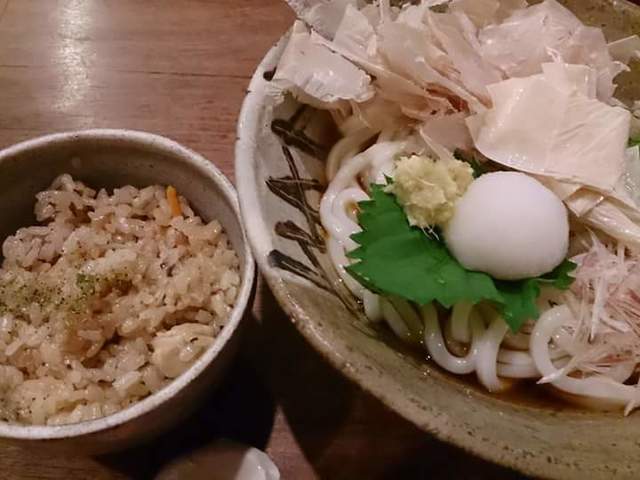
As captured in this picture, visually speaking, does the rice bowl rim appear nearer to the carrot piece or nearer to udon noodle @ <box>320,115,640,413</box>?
the carrot piece

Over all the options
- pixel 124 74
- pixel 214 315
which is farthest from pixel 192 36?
pixel 214 315

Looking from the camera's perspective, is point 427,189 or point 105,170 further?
point 105,170

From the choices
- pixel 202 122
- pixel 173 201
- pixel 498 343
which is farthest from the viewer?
pixel 202 122

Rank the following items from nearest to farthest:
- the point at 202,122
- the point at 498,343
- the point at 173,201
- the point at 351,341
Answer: the point at 351,341, the point at 498,343, the point at 173,201, the point at 202,122

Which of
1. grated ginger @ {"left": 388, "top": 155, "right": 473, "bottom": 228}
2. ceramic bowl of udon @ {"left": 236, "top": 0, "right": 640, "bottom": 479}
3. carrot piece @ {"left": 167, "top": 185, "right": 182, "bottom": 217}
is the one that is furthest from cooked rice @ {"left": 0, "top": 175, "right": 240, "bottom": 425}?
grated ginger @ {"left": 388, "top": 155, "right": 473, "bottom": 228}

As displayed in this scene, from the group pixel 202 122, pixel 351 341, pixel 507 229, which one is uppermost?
pixel 507 229

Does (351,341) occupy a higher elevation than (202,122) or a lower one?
higher

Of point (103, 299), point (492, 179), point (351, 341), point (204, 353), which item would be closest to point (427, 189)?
point (492, 179)

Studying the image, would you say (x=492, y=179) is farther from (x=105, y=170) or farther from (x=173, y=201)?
(x=105, y=170)
